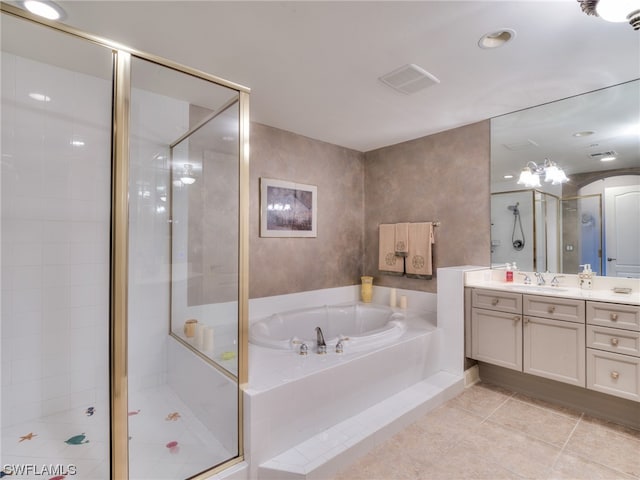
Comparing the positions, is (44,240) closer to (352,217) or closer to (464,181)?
(352,217)

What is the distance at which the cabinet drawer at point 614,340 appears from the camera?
2006 mm

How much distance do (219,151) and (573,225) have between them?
2824 mm

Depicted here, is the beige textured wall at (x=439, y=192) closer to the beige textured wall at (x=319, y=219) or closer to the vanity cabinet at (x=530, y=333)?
the beige textured wall at (x=319, y=219)

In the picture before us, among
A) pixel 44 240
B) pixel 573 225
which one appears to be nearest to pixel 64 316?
pixel 44 240

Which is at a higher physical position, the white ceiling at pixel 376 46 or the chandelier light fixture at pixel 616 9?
the white ceiling at pixel 376 46

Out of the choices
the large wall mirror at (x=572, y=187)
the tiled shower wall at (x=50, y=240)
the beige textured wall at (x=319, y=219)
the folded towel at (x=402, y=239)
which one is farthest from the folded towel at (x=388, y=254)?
the tiled shower wall at (x=50, y=240)

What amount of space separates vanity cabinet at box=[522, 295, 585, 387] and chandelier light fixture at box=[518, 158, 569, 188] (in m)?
1.06

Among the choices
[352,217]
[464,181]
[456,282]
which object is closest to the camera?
[456,282]

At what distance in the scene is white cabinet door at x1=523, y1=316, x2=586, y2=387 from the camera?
2.23 meters

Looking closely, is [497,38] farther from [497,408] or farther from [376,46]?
[497,408]

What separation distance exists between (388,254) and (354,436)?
7.34 feet


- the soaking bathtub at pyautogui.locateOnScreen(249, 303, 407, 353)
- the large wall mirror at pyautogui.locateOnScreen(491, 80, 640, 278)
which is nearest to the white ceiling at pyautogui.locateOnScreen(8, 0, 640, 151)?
the large wall mirror at pyautogui.locateOnScreen(491, 80, 640, 278)

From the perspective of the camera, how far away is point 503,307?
2.59m

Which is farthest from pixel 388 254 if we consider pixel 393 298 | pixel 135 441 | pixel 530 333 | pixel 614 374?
pixel 135 441
